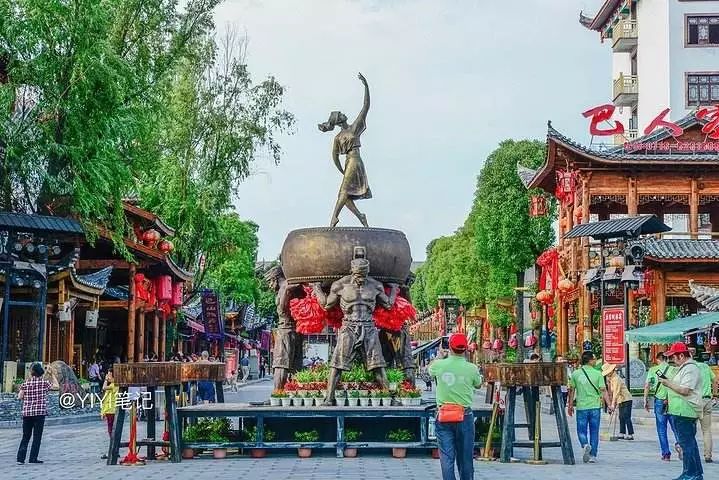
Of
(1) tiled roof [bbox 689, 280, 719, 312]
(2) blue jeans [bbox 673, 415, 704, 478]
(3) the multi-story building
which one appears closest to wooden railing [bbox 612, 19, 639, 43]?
→ (3) the multi-story building

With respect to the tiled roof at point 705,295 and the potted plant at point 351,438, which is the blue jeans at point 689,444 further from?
the tiled roof at point 705,295

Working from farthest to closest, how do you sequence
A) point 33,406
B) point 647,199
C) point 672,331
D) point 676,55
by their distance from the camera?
1. point 676,55
2. point 647,199
3. point 672,331
4. point 33,406

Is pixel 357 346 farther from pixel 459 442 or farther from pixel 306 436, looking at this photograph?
pixel 459 442

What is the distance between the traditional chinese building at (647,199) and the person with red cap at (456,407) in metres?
24.5

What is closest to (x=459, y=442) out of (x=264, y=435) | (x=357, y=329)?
(x=357, y=329)

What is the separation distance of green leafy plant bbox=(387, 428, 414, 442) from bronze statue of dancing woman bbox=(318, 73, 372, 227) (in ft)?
11.2

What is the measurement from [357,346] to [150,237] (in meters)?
19.7

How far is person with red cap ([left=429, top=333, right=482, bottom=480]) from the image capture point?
Answer: 9.98 m

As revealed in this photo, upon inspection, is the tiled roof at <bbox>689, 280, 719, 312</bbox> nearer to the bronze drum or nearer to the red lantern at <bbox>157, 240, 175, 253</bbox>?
the bronze drum

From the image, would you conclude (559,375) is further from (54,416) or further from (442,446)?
(54,416)

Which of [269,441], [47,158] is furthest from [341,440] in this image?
[47,158]

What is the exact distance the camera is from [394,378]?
51.8 ft

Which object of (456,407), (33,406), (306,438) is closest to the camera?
(456,407)

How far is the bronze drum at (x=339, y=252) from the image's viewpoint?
1575 centimetres
